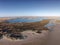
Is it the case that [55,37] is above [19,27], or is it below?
below

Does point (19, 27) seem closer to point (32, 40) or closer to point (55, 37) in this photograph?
point (32, 40)

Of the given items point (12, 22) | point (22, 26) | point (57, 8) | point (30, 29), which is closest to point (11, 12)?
point (12, 22)

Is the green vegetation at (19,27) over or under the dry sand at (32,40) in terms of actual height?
over

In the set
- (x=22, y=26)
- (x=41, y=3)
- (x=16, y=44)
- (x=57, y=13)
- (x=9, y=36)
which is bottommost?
(x=16, y=44)

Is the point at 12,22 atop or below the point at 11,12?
below

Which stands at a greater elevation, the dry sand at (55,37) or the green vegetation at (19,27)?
the green vegetation at (19,27)

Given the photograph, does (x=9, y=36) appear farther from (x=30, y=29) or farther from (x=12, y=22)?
(x=30, y=29)

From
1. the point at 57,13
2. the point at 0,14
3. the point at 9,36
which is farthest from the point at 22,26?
the point at 57,13

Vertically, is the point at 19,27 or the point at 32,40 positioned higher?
the point at 19,27

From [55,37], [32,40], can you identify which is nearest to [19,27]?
[32,40]

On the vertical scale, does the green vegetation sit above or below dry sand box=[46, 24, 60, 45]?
above
